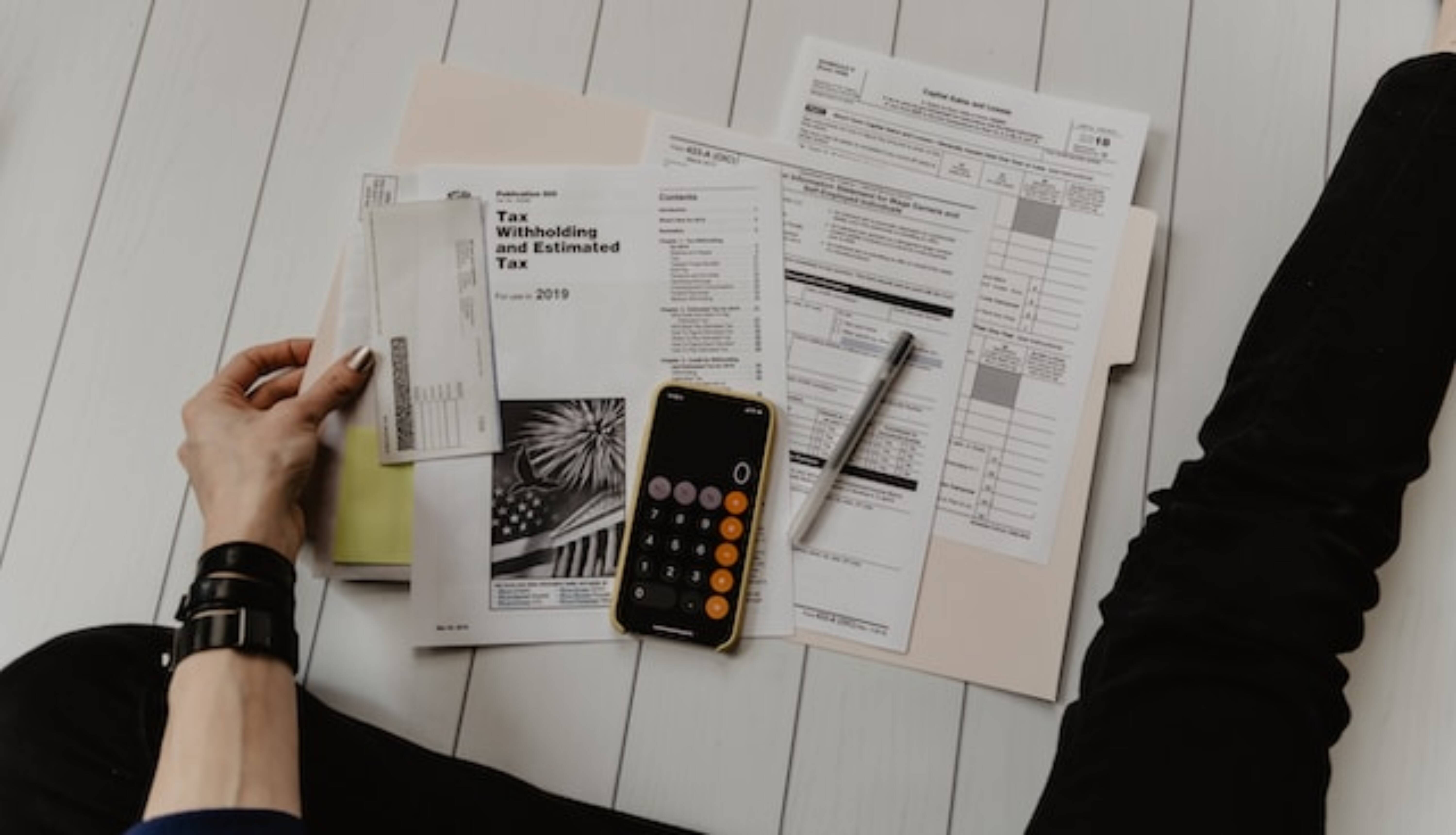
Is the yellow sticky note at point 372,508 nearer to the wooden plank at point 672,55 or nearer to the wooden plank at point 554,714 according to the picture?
the wooden plank at point 554,714

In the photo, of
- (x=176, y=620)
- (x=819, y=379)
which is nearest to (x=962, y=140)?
(x=819, y=379)

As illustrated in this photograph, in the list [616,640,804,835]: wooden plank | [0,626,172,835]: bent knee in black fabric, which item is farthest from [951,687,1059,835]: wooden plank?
[0,626,172,835]: bent knee in black fabric

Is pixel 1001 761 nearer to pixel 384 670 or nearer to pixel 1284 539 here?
pixel 1284 539

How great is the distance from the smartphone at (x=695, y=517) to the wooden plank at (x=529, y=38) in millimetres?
232

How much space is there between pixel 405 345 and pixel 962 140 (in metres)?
0.38

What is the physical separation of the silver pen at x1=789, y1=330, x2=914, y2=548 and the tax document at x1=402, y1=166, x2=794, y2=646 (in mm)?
11

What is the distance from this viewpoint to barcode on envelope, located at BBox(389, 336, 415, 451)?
2.35 feet

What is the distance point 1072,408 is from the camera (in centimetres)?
74

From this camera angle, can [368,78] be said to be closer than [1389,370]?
No

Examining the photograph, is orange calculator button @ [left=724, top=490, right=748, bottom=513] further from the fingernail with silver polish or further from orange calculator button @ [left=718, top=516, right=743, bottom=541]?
the fingernail with silver polish

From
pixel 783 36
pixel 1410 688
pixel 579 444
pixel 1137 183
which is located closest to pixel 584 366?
pixel 579 444

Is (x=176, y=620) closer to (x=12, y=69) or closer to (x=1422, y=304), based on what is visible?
(x=12, y=69)

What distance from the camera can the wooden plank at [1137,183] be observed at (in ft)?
2.38

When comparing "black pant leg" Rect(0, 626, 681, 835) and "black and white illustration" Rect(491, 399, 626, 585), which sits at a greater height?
"black and white illustration" Rect(491, 399, 626, 585)
